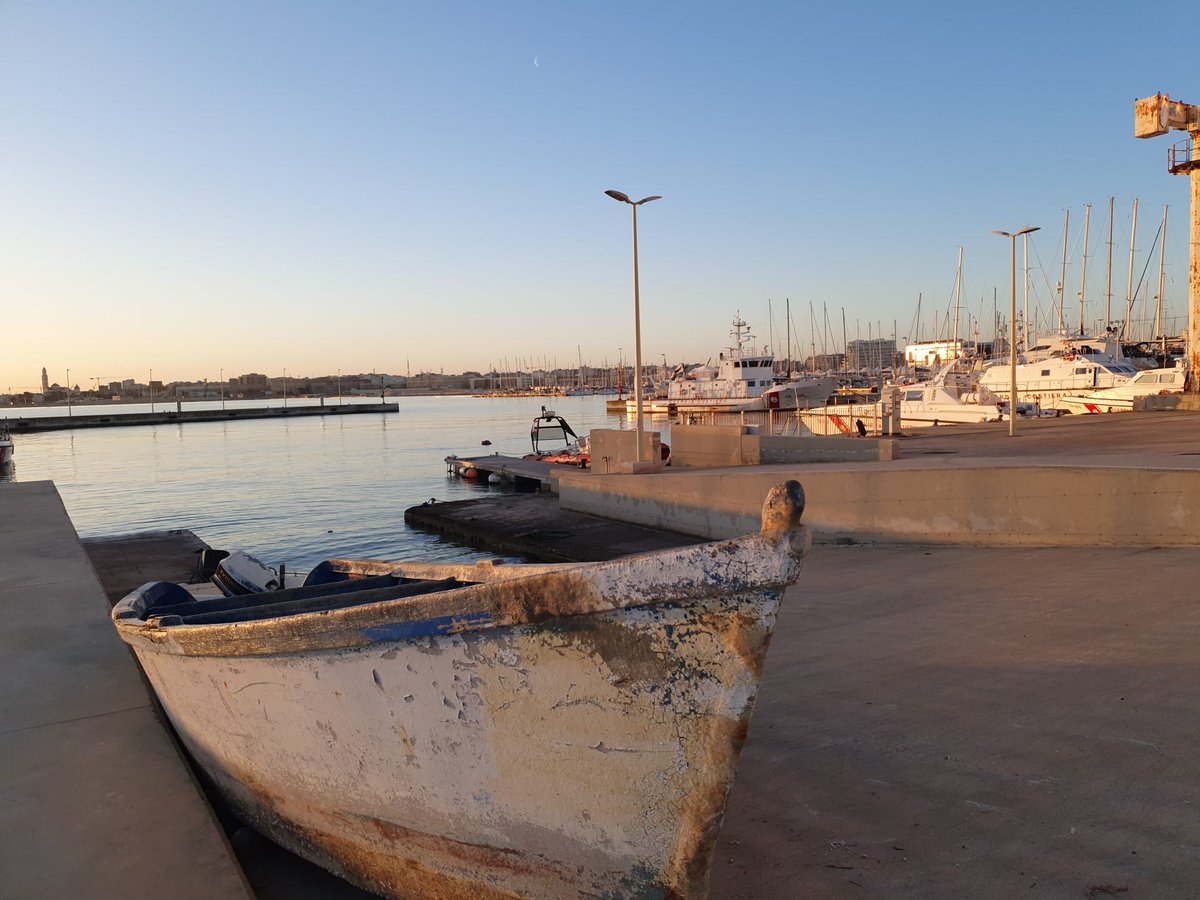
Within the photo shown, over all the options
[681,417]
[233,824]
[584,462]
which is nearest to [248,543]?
[584,462]

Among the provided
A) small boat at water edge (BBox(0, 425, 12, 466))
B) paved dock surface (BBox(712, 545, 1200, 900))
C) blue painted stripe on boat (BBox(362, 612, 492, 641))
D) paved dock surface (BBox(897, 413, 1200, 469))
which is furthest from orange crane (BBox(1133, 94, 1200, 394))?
small boat at water edge (BBox(0, 425, 12, 466))

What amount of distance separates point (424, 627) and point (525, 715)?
57 centimetres

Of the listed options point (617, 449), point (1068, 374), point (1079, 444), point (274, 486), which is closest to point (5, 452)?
point (274, 486)

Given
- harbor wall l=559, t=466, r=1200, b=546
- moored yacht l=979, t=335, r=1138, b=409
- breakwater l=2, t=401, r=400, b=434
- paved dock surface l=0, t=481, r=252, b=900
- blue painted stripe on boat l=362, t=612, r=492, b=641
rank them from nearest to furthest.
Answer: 1. blue painted stripe on boat l=362, t=612, r=492, b=641
2. paved dock surface l=0, t=481, r=252, b=900
3. harbor wall l=559, t=466, r=1200, b=546
4. moored yacht l=979, t=335, r=1138, b=409
5. breakwater l=2, t=401, r=400, b=434

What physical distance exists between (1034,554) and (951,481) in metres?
1.68

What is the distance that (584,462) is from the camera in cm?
3119

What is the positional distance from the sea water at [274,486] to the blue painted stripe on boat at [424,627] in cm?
1567

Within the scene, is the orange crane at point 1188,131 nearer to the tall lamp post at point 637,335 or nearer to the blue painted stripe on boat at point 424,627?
the tall lamp post at point 637,335

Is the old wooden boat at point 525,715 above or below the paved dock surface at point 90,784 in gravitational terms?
above

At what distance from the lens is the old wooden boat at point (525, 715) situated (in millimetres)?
2936

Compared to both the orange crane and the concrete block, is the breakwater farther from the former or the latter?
the orange crane

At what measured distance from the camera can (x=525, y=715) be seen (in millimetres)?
3295

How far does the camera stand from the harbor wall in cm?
986

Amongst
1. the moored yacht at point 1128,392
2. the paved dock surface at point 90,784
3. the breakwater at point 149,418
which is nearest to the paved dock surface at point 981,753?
the paved dock surface at point 90,784
